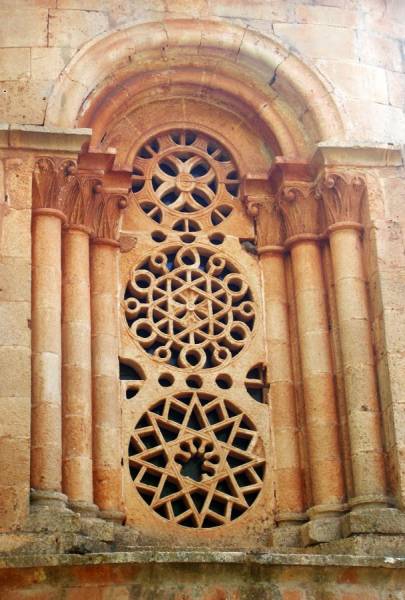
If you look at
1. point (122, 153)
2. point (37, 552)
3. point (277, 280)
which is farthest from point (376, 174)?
point (37, 552)

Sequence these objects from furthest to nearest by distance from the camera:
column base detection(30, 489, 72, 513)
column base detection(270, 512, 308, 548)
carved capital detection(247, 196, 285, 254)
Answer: carved capital detection(247, 196, 285, 254) < column base detection(270, 512, 308, 548) < column base detection(30, 489, 72, 513)

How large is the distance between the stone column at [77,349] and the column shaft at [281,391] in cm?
154

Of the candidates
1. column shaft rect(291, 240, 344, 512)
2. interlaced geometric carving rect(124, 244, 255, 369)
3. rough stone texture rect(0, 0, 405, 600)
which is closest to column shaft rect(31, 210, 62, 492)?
rough stone texture rect(0, 0, 405, 600)

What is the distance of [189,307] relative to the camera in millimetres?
11297

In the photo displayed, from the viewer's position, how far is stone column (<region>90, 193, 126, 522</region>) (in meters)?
10.6

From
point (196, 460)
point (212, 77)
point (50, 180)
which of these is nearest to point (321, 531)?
point (196, 460)

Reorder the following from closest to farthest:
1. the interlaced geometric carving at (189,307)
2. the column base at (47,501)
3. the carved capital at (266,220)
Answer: the column base at (47,501), the interlaced geometric carving at (189,307), the carved capital at (266,220)

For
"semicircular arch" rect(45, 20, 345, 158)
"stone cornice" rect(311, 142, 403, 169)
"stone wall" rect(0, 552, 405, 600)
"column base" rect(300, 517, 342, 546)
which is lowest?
"stone wall" rect(0, 552, 405, 600)

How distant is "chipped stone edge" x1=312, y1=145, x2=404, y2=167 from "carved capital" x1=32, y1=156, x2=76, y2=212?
6.75 feet

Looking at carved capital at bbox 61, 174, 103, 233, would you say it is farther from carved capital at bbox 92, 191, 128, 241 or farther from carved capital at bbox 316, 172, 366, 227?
carved capital at bbox 316, 172, 366, 227

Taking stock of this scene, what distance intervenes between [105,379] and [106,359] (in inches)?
6.8

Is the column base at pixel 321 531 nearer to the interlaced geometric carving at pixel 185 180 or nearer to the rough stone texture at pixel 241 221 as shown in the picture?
the rough stone texture at pixel 241 221

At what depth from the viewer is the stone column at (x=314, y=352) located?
34.8 feet

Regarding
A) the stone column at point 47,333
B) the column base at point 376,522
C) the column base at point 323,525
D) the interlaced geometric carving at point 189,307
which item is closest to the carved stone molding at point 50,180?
the stone column at point 47,333
